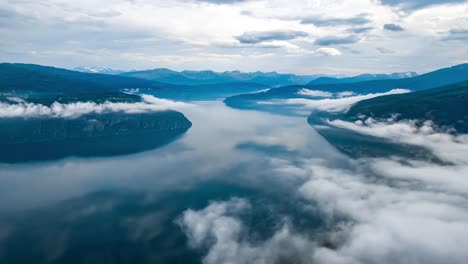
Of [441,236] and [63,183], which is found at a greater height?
[441,236]

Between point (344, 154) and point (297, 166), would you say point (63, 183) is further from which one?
point (344, 154)

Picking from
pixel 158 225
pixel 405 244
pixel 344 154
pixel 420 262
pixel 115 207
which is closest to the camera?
pixel 420 262

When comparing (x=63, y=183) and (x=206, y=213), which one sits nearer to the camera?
(x=206, y=213)

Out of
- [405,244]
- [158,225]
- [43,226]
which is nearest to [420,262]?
[405,244]

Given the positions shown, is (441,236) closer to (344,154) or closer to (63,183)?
(344,154)

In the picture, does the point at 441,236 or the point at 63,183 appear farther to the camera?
the point at 63,183

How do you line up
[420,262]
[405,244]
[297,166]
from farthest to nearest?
[297,166], [405,244], [420,262]

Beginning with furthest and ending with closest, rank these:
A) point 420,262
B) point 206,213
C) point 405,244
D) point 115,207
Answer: point 115,207
point 206,213
point 405,244
point 420,262

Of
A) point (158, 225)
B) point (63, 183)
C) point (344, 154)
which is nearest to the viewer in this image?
point (158, 225)

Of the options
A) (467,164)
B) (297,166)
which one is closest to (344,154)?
(297,166)
